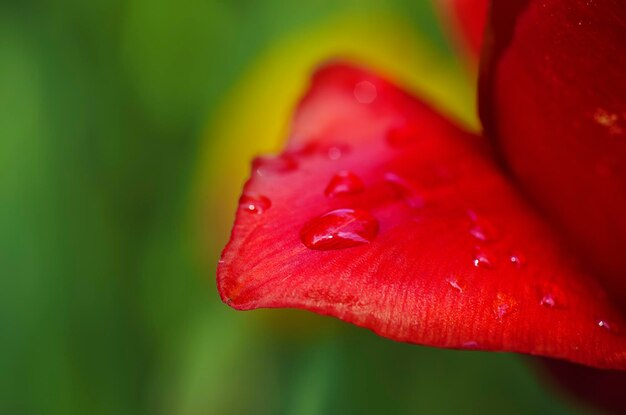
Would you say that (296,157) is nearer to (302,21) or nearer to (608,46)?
(608,46)

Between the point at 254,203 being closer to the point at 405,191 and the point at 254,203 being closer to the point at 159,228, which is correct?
the point at 405,191

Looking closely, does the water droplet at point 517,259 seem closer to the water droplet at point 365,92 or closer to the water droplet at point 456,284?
the water droplet at point 456,284

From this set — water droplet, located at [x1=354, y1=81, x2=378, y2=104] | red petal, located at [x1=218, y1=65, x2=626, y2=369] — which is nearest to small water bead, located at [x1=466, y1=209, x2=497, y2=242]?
red petal, located at [x1=218, y1=65, x2=626, y2=369]

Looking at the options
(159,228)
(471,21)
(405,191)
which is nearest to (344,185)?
(405,191)

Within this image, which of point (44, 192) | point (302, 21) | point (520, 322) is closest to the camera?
point (520, 322)

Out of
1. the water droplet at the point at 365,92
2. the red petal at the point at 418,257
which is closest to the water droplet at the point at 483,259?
the red petal at the point at 418,257

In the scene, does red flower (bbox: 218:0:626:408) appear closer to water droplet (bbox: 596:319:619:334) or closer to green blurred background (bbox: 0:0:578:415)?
water droplet (bbox: 596:319:619:334)

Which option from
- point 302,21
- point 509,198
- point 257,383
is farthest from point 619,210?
point 302,21

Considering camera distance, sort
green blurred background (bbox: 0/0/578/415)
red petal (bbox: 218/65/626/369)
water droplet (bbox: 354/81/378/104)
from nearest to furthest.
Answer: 1. red petal (bbox: 218/65/626/369)
2. water droplet (bbox: 354/81/378/104)
3. green blurred background (bbox: 0/0/578/415)

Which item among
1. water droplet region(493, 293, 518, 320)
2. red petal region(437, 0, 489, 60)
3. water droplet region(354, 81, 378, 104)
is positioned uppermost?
red petal region(437, 0, 489, 60)
